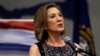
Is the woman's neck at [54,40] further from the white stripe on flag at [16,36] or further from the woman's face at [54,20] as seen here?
the white stripe on flag at [16,36]

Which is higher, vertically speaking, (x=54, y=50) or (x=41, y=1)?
(x=41, y=1)

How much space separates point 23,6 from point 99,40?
797mm

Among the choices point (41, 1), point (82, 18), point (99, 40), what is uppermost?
point (41, 1)

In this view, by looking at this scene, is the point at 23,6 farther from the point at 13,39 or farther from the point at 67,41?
the point at 67,41

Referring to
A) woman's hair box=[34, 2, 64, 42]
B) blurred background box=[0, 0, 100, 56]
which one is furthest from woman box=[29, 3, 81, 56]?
blurred background box=[0, 0, 100, 56]

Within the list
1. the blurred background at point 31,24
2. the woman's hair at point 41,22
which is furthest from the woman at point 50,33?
the blurred background at point 31,24

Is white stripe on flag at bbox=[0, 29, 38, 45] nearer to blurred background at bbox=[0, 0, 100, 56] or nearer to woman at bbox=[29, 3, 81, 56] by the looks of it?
A: blurred background at bbox=[0, 0, 100, 56]

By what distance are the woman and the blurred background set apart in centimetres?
95

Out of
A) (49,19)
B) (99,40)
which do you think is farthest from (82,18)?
(49,19)

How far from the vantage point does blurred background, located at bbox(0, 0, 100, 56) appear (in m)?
2.55

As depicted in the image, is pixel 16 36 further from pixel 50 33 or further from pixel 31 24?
pixel 50 33

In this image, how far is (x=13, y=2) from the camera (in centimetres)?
264

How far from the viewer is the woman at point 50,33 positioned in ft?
4.99

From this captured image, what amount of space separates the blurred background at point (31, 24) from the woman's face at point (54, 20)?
3.23 ft
